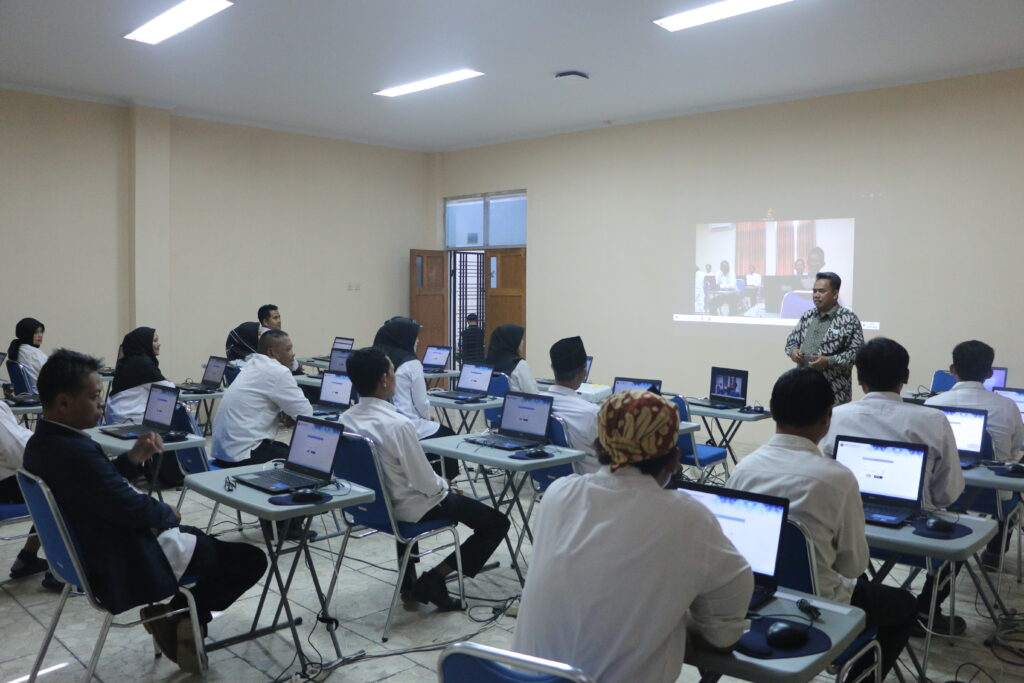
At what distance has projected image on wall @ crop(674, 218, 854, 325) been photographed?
303 inches

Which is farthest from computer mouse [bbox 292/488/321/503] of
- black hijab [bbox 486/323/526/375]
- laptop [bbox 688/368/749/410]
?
laptop [bbox 688/368/749/410]

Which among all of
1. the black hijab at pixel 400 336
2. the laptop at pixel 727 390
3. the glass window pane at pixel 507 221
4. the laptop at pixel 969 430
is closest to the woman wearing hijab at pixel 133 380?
the black hijab at pixel 400 336

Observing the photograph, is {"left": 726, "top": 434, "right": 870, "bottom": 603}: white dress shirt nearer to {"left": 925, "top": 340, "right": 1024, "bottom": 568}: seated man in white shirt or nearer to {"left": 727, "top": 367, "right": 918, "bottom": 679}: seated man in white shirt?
{"left": 727, "top": 367, "right": 918, "bottom": 679}: seated man in white shirt

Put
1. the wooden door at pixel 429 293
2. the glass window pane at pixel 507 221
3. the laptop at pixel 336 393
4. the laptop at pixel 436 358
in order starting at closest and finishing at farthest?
the laptop at pixel 336 393
the laptop at pixel 436 358
the glass window pane at pixel 507 221
the wooden door at pixel 429 293

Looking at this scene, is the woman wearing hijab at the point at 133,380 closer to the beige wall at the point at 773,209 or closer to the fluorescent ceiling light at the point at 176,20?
the fluorescent ceiling light at the point at 176,20

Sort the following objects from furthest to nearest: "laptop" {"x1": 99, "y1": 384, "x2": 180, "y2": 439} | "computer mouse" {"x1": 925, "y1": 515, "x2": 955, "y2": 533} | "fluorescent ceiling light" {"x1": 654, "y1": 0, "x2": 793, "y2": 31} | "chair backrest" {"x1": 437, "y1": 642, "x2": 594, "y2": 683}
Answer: "fluorescent ceiling light" {"x1": 654, "y1": 0, "x2": 793, "y2": 31} < "laptop" {"x1": 99, "y1": 384, "x2": 180, "y2": 439} < "computer mouse" {"x1": 925, "y1": 515, "x2": 955, "y2": 533} < "chair backrest" {"x1": 437, "y1": 642, "x2": 594, "y2": 683}

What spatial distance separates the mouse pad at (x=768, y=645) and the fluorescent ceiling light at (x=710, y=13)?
4651 mm

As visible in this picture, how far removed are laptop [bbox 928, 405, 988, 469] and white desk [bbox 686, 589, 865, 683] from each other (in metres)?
2.39

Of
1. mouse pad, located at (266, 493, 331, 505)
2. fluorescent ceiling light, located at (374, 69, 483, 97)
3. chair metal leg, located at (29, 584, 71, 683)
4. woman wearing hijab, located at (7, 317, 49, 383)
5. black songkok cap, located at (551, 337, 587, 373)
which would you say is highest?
fluorescent ceiling light, located at (374, 69, 483, 97)

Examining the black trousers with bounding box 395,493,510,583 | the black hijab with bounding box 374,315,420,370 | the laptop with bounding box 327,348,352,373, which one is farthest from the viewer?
the laptop with bounding box 327,348,352,373

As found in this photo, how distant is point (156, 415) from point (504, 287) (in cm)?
640

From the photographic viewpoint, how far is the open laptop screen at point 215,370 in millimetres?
7664

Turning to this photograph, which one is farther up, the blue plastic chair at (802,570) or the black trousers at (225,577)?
the blue plastic chair at (802,570)

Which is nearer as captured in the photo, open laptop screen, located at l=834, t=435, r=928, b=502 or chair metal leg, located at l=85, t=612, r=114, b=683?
chair metal leg, located at l=85, t=612, r=114, b=683
